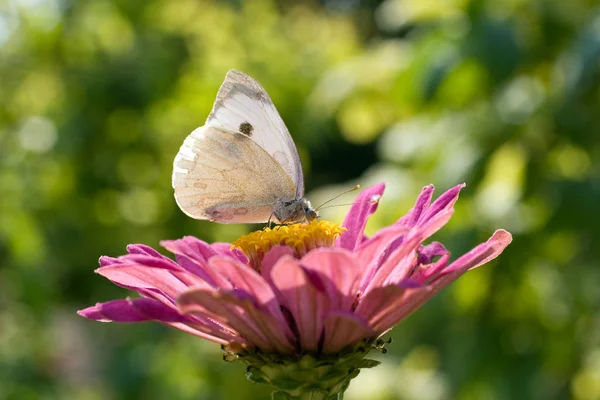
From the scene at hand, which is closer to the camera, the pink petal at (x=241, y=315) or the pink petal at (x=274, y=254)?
the pink petal at (x=241, y=315)

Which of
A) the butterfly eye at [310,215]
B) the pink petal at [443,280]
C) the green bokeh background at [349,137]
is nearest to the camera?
the pink petal at [443,280]

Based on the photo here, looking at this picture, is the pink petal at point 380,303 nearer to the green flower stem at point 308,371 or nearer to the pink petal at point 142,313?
the green flower stem at point 308,371

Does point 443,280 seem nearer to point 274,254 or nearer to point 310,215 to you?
point 274,254

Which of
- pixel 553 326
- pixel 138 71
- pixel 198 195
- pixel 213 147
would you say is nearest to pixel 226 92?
pixel 213 147

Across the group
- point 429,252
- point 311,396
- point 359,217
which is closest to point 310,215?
point 359,217

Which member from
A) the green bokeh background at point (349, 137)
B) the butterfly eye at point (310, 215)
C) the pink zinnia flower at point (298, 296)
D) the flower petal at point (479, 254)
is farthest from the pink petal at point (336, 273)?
the green bokeh background at point (349, 137)

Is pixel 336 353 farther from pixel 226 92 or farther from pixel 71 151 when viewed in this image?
pixel 71 151

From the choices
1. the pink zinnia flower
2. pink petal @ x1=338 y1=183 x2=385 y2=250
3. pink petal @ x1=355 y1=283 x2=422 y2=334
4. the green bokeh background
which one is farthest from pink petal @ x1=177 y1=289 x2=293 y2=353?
the green bokeh background
